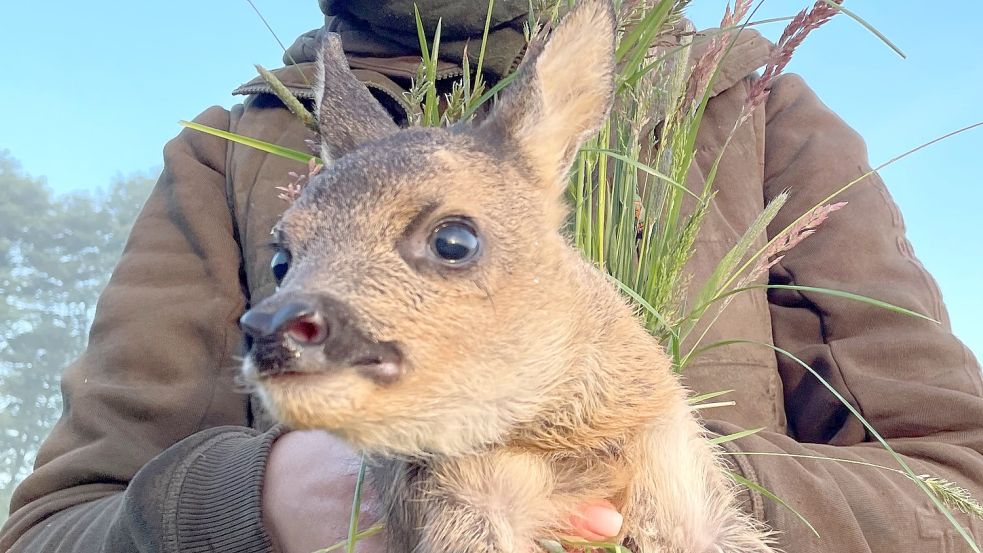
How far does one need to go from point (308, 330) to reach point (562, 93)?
0.75 metres

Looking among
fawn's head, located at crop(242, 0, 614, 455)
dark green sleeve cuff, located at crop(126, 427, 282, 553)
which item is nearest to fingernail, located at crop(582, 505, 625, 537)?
fawn's head, located at crop(242, 0, 614, 455)

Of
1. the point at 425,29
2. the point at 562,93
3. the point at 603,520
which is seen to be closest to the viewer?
the point at 603,520

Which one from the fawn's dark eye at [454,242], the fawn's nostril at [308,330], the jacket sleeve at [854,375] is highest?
the fawn's dark eye at [454,242]

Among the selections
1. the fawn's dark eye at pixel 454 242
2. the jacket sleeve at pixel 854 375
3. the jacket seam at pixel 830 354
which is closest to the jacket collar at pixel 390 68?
the jacket sleeve at pixel 854 375

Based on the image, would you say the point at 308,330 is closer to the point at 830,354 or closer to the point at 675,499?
the point at 675,499

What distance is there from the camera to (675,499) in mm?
1273

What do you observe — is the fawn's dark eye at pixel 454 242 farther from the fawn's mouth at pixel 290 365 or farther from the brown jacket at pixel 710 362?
the brown jacket at pixel 710 362

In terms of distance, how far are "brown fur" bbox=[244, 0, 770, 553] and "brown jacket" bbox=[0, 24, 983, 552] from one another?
0.41m

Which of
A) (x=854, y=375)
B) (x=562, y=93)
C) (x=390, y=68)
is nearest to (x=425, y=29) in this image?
(x=390, y=68)

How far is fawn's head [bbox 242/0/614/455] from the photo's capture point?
91 cm

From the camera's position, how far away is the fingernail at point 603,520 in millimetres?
1207

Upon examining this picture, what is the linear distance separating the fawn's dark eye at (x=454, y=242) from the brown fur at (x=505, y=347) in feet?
0.06

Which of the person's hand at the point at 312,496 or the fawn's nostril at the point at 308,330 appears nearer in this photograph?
the fawn's nostril at the point at 308,330

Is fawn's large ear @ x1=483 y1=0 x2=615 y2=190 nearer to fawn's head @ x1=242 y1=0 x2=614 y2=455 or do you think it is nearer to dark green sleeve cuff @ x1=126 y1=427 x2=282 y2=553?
fawn's head @ x1=242 y1=0 x2=614 y2=455
